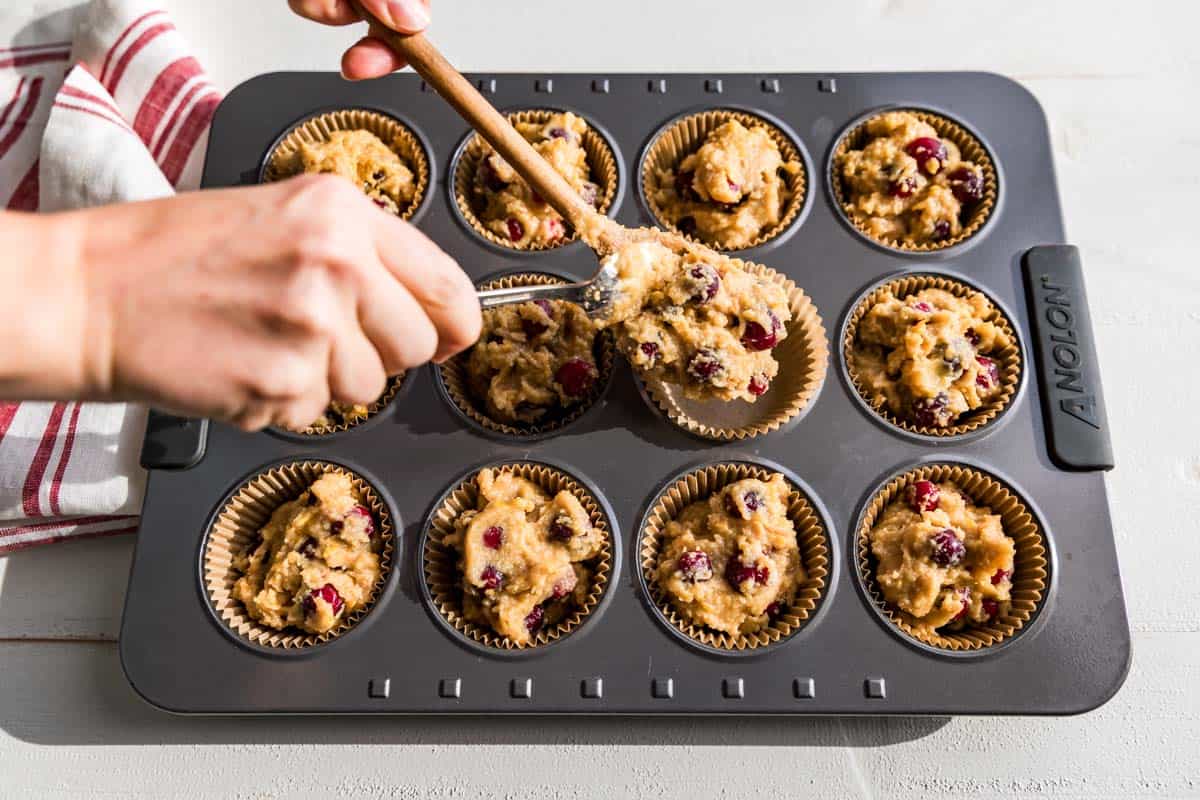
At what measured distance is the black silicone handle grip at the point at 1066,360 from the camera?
244 centimetres

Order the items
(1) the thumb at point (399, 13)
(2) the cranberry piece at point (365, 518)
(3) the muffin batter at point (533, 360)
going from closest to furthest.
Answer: (1) the thumb at point (399, 13) → (2) the cranberry piece at point (365, 518) → (3) the muffin batter at point (533, 360)

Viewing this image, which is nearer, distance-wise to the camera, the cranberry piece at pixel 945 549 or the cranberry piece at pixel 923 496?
the cranberry piece at pixel 945 549

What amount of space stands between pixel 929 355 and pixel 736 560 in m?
0.82

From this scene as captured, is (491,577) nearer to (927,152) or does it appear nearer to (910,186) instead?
(910,186)

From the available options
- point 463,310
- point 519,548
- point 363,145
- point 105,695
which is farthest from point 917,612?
point 105,695

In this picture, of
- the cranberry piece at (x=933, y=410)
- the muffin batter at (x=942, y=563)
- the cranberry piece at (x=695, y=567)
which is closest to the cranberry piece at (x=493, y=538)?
the cranberry piece at (x=695, y=567)

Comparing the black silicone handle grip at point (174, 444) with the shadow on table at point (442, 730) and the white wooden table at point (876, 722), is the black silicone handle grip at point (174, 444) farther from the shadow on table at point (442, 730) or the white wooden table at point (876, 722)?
the shadow on table at point (442, 730)

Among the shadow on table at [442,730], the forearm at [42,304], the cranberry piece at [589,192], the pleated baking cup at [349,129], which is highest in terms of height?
the pleated baking cup at [349,129]

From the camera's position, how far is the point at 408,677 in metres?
2.24

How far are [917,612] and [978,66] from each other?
2222 millimetres

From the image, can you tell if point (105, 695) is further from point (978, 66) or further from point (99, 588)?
point (978, 66)

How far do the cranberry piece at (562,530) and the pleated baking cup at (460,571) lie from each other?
0.11m

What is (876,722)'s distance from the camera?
8.16 ft

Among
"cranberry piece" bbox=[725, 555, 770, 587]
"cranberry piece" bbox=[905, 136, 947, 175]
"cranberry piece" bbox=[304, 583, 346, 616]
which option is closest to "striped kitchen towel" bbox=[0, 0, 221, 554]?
"cranberry piece" bbox=[304, 583, 346, 616]
